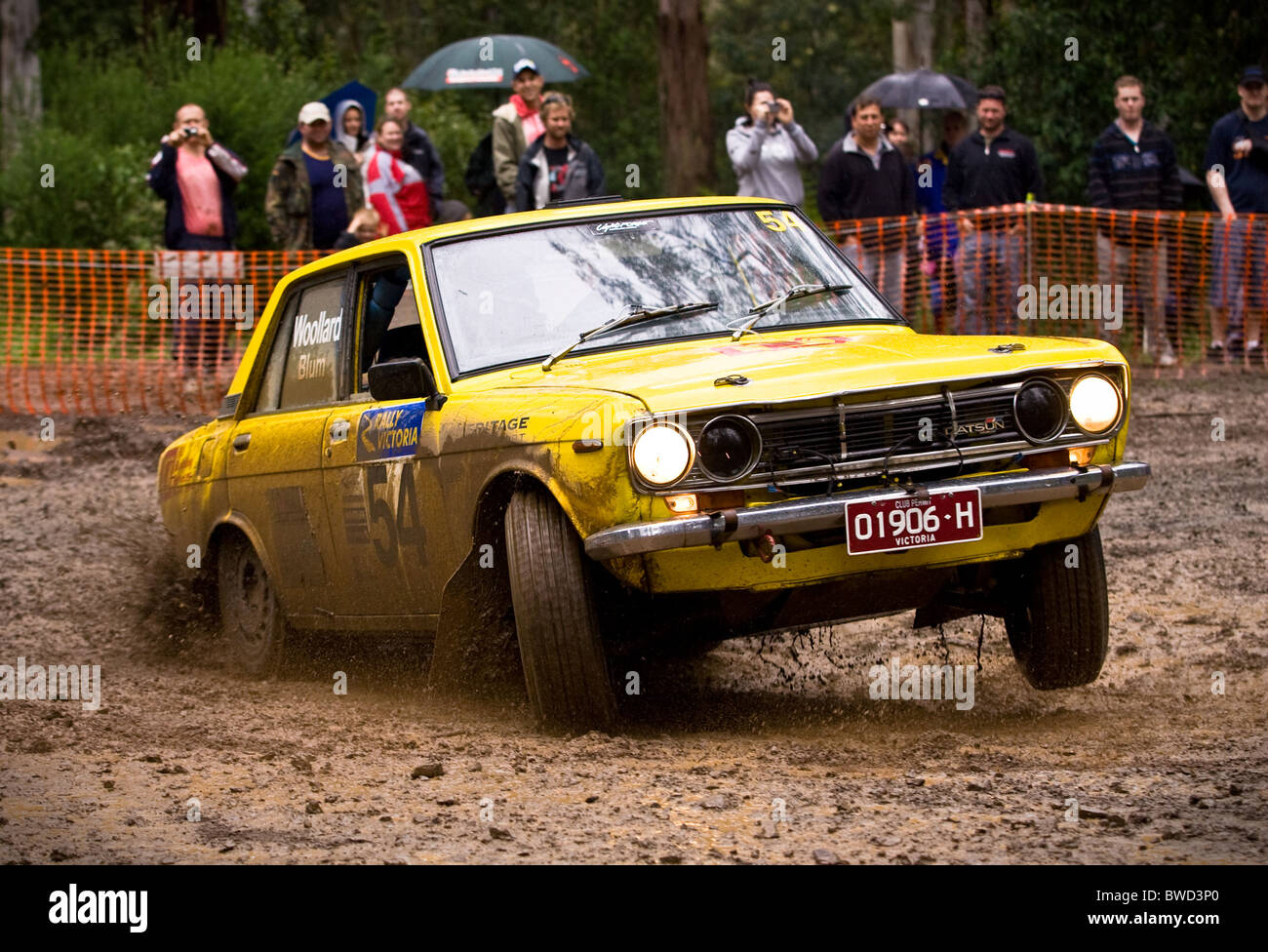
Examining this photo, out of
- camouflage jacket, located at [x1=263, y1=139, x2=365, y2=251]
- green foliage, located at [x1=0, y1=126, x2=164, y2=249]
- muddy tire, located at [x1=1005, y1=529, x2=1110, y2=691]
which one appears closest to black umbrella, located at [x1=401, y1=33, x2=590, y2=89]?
green foliage, located at [x1=0, y1=126, x2=164, y2=249]

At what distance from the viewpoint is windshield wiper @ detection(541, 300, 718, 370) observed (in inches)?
252

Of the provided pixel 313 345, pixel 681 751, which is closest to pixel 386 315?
pixel 313 345

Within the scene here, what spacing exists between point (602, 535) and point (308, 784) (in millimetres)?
1081

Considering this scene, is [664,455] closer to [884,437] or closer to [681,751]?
[884,437]

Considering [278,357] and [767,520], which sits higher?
[278,357]

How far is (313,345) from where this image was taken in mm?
7527

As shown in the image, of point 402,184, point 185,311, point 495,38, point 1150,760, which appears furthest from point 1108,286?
point 1150,760

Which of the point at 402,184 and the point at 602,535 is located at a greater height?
the point at 402,184

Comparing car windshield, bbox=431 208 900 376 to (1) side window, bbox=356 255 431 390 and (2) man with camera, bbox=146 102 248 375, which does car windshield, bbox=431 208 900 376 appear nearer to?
(1) side window, bbox=356 255 431 390

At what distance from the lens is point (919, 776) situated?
5.34 m

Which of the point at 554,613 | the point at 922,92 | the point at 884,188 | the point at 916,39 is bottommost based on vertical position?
the point at 554,613

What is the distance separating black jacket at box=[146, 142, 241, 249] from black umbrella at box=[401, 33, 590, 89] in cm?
595

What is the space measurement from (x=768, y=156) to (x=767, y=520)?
9.14 meters
